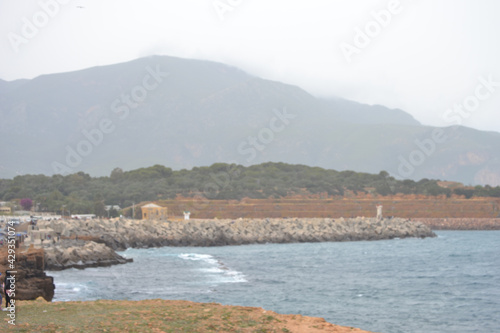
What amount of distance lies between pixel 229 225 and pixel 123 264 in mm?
28893

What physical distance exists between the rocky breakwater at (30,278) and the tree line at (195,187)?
66.6 metres

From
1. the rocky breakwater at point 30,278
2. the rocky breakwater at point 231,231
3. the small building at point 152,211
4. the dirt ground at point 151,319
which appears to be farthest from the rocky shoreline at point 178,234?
the dirt ground at point 151,319

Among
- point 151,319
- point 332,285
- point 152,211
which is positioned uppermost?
point 152,211

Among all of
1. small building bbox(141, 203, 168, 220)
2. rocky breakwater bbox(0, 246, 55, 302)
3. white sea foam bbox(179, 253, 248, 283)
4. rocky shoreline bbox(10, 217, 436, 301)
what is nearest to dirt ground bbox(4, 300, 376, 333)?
rocky breakwater bbox(0, 246, 55, 302)

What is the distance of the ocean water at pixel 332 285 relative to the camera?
2172 centimetres

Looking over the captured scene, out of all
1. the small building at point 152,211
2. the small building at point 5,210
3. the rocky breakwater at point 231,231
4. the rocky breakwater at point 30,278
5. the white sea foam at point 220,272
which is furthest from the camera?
the small building at point 5,210

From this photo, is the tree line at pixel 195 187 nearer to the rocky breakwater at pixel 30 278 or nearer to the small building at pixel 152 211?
the small building at pixel 152 211

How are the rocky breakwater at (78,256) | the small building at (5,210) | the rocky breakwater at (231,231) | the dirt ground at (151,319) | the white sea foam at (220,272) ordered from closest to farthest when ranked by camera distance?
the dirt ground at (151,319) → the white sea foam at (220,272) → the rocky breakwater at (78,256) → the rocky breakwater at (231,231) → the small building at (5,210)

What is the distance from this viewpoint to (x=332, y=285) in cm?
2939

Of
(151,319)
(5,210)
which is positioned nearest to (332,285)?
(151,319)

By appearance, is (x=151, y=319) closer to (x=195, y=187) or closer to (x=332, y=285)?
(x=332, y=285)

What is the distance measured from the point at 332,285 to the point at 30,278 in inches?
564

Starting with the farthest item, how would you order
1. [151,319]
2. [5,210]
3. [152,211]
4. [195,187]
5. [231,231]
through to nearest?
[195,187] < [5,210] < [152,211] < [231,231] < [151,319]

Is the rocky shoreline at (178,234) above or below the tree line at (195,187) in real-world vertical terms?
below
